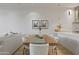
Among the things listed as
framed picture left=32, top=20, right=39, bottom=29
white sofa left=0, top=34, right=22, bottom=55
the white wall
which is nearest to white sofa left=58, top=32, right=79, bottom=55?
the white wall

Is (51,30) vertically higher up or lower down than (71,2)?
lower down

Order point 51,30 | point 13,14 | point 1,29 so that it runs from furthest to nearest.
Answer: point 51,30 → point 13,14 → point 1,29

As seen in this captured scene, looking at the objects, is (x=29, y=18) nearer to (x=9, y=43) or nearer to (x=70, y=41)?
(x=70, y=41)

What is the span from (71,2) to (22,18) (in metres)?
0.76

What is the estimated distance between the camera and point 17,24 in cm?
140

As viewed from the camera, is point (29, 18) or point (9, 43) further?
point (9, 43)

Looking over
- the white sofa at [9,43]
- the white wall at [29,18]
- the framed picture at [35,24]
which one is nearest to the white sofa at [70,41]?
the white wall at [29,18]

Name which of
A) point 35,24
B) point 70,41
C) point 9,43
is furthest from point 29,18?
point 9,43

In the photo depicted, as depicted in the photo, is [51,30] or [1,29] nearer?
[1,29]

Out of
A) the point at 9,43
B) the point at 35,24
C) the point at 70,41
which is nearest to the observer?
the point at 35,24

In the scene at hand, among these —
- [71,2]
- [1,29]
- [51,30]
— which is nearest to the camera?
[71,2]

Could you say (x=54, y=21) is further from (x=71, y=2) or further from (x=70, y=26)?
(x=71, y=2)
